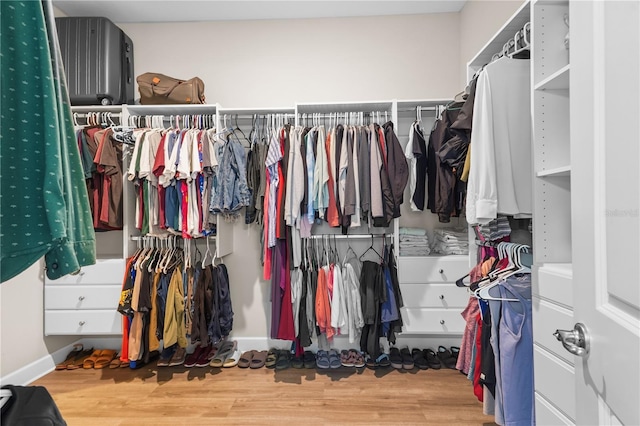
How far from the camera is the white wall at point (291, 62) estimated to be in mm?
2746

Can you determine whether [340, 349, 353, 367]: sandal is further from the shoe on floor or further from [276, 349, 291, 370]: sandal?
the shoe on floor

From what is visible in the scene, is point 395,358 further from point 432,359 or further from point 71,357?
point 71,357

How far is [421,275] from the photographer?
7.84 feet

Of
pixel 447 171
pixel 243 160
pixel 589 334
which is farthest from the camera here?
pixel 243 160

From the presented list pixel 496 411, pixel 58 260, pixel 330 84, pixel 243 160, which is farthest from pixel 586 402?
pixel 330 84


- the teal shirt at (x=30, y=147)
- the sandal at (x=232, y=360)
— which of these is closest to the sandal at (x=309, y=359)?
the sandal at (x=232, y=360)

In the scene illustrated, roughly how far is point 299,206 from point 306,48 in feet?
5.03

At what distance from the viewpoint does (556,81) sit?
125cm

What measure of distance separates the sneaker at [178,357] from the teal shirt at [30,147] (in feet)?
7.01

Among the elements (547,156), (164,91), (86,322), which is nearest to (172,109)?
(164,91)

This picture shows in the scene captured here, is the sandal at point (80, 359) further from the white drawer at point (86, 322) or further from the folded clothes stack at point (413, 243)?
the folded clothes stack at point (413, 243)

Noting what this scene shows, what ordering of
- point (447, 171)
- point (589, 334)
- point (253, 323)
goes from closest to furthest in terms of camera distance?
1. point (589, 334)
2. point (447, 171)
3. point (253, 323)

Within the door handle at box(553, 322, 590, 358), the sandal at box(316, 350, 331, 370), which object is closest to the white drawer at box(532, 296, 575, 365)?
the door handle at box(553, 322, 590, 358)

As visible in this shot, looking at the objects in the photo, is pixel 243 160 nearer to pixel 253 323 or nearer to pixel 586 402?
pixel 253 323
